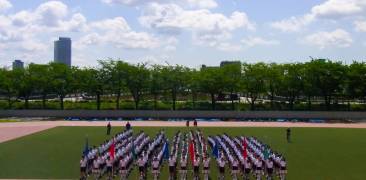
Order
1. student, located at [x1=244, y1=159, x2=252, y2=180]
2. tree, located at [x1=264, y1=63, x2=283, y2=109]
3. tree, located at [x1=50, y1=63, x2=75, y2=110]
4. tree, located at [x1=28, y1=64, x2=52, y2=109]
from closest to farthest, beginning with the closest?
student, located at [x1=244, y1=159, x2=252, y2=180]
tree, located at [x1=264, y1=63, x2=283, y2=109]
tree, located at [x1=50, y1=63, x2=75, y2=110]
tree, located at [x1=28, y1=64, x2=52, y2=109]

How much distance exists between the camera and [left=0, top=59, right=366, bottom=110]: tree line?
79562 mm

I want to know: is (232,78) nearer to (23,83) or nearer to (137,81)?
(137,81)

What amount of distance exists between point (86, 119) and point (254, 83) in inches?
1030

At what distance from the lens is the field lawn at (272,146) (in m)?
28.6

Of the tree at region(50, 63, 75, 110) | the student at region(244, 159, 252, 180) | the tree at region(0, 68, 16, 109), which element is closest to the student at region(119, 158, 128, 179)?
the student at region(244, 159, 252, 180)

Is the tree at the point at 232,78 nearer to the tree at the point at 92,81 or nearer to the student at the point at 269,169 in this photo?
the tree at the point at 92,81

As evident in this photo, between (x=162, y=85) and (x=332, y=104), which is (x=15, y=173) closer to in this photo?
(x=162, y=85)

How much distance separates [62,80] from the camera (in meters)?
82.7

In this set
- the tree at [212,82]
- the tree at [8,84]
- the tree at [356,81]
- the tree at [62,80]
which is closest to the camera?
the tree at [356,81]

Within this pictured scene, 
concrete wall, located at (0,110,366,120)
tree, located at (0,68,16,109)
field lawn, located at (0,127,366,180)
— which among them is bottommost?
field lawn, located at (0,127,366,180)

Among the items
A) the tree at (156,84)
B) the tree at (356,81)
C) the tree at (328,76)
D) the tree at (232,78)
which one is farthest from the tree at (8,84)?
the tree at (356,81)

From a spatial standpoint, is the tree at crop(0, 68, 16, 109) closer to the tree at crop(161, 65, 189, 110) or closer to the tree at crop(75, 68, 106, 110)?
the tree at crop(75, 68, 106, 110)

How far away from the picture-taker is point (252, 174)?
27.5m

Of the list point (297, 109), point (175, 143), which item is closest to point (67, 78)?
point (297, 109)
